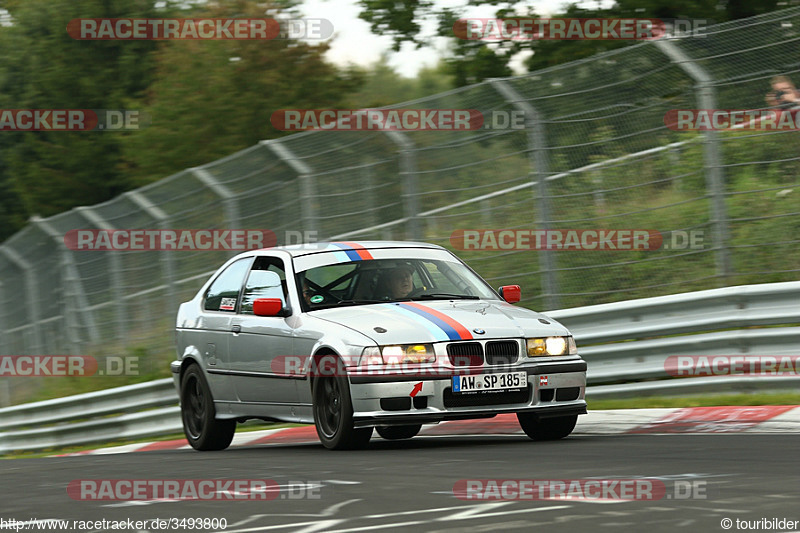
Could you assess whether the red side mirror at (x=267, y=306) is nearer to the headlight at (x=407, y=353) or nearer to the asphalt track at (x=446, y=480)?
the asphalt track at (x=446, y=480)

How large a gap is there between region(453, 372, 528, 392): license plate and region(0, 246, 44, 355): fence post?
43.1 feet

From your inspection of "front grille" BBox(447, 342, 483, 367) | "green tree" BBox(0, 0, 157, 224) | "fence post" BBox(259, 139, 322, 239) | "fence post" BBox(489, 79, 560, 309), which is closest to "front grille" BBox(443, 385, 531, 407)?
"front grille" BBox(447, 342, 483, 367)

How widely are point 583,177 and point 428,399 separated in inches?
162

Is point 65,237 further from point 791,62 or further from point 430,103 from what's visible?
point 791,62

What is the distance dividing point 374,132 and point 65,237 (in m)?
→ 6.88

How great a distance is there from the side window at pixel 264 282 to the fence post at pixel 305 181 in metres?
4.16

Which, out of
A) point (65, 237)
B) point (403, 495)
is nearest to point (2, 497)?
point (403, 495)

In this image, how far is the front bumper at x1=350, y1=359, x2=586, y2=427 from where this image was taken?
845 centimetres

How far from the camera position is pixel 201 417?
10750 millimetres

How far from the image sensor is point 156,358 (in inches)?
691

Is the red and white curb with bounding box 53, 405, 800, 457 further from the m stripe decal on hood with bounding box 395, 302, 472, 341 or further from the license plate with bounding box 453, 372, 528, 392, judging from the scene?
the m stripe decal on hood with bounding box 395, 302, 472, 341

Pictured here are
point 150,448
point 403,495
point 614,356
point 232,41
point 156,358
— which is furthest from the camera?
point 232,41

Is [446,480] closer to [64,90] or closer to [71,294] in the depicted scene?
[71,294]

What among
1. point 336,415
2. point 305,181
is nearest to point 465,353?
point 336,415
